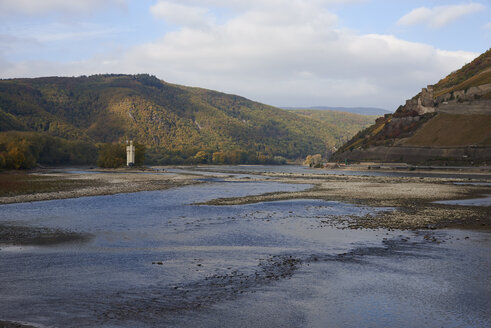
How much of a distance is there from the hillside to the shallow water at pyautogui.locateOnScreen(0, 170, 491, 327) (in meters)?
120

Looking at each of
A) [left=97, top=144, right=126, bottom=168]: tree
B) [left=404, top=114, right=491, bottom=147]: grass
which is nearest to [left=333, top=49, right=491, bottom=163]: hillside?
[left=404, top=114, right=491, bottom=147]: grass

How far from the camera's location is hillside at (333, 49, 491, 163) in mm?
136750

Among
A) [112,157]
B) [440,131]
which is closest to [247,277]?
[112,157]

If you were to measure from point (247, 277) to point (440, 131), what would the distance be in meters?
151

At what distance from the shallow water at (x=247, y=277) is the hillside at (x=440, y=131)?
120 m

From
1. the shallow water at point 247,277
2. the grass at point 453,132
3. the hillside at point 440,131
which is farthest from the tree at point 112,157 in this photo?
the shallow water at point 247,277

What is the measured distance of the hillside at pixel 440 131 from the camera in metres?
137

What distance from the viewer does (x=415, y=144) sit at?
15575 cm

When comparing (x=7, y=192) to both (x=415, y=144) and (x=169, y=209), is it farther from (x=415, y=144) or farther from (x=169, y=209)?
(x=415, y=144)

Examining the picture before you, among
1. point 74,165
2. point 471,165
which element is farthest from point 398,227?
point 74,165

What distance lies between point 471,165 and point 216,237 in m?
121

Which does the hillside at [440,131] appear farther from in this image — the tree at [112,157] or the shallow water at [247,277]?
the shallow water at [247,277]

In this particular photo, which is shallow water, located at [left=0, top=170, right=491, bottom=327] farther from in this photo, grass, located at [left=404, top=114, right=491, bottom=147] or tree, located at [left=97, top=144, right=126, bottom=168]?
tree, located at [left=97, top=144, right=126, bottom=168]

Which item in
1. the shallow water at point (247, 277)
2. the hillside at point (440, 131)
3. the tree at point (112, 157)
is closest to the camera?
the shallow water at point (247, 277)
